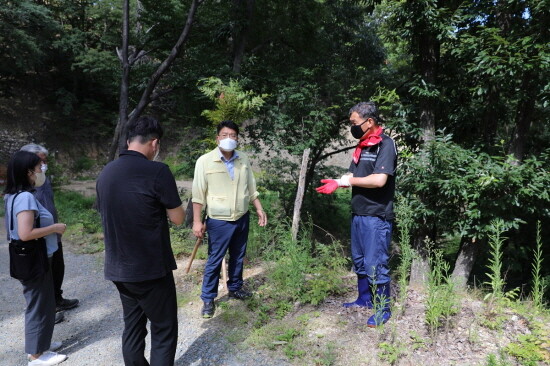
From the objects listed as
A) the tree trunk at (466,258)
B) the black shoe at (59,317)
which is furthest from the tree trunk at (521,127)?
the black shoe at (59,317)

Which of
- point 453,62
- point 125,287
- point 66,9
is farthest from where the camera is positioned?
point 66,9

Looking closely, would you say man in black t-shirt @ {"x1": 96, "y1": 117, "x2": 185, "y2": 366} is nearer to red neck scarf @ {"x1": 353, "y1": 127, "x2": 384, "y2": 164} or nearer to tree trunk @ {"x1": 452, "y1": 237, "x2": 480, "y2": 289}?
red neck scarf @ {"x1": 353, "y1": 127, "x2": 384, "y2": 164}

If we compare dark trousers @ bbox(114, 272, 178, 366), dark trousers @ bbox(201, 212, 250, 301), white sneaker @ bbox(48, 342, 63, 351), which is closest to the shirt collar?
dark trousers @ bbox(114, 272, 178, 366)

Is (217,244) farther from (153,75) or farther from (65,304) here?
(153,75)

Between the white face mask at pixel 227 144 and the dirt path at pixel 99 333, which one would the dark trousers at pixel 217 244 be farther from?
the white face mask at pixel 227 144

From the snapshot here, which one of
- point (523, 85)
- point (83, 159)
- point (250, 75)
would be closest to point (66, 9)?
point (83, 159)

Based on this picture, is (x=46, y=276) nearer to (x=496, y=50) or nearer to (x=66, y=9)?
(x=496, y=50)

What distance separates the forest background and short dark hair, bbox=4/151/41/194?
2.64 meters

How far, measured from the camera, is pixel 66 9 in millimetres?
18688

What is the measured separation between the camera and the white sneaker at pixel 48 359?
312cm

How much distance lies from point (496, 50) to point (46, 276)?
5.52 meters

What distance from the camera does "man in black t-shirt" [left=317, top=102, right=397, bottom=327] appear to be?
10.7 feet

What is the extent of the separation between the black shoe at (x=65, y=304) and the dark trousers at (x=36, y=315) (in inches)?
48.9

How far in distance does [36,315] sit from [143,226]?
5.03 feet
